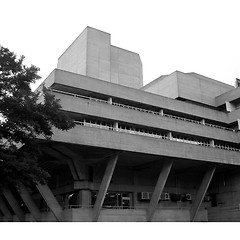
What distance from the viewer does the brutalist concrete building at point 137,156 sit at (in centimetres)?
3033

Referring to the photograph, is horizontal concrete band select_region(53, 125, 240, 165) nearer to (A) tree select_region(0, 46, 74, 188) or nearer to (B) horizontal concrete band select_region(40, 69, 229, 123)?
(B) horizontal concrete band select_region(40, 69, 229, 123)

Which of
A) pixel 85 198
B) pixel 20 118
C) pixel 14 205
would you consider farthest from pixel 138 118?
pixel 20 118

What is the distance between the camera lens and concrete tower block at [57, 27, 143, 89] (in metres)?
52.2

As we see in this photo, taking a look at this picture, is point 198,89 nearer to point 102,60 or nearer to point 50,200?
point 102,60

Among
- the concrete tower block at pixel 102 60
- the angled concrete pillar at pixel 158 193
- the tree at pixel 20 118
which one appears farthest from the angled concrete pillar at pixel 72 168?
the concrete tower block at pixel 102 60

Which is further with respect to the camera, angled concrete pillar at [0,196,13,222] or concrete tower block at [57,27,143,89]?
concrete tower block at [57,27,143,89]

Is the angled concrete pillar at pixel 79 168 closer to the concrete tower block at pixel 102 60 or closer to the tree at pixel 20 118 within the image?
the tree at pixel 20 118

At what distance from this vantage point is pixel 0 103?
55.3 feet

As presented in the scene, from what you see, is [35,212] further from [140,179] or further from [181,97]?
[181,97]

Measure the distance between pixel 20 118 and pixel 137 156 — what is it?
18001 millimetres

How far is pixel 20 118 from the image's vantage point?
1717 cm

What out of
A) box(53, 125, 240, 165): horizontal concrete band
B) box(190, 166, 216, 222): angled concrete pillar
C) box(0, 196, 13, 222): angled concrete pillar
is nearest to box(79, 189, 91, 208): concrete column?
box(53, 125, 240, 165): horizontal concrete band

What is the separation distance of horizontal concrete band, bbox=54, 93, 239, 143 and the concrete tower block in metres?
18.3

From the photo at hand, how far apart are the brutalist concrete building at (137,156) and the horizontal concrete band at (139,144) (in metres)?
0.09
